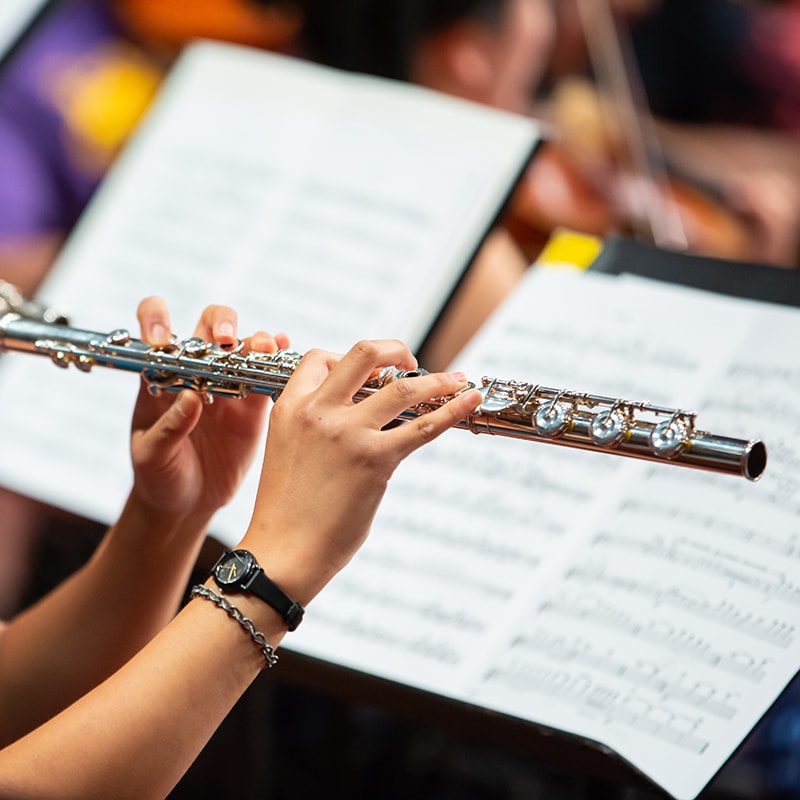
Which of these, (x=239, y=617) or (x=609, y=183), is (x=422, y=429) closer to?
(x=239, y=617)

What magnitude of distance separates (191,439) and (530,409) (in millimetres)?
341

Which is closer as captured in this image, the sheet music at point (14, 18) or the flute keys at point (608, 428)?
the flute keys at point (608, 428)

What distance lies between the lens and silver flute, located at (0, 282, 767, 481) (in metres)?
0.78

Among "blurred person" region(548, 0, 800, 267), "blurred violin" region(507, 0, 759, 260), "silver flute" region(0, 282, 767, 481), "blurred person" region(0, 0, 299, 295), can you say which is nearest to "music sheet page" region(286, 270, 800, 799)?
"silver flute" region(0, 282, 767, 481)

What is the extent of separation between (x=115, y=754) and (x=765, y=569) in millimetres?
509

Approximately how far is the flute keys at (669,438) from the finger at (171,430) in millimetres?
362

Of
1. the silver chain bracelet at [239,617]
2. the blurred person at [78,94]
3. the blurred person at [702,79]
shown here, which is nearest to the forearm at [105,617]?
the silver chain bracelet at [239,617]

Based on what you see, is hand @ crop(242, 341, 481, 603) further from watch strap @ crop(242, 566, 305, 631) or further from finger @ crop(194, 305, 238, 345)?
finger @ crop(194, 305, 238, 345)

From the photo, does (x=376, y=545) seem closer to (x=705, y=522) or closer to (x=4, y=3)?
(x=705, y=522)

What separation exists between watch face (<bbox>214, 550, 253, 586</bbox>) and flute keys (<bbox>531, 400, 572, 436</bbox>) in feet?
0.71

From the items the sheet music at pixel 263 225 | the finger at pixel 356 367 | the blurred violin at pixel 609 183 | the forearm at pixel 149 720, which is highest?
the blurred violin at pixel 609 183

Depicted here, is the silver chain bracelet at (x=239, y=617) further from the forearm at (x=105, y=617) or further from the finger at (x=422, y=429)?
the forearm at (x=105, y=617)

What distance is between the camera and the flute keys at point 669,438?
781 millimetres

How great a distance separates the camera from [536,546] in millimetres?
1042
